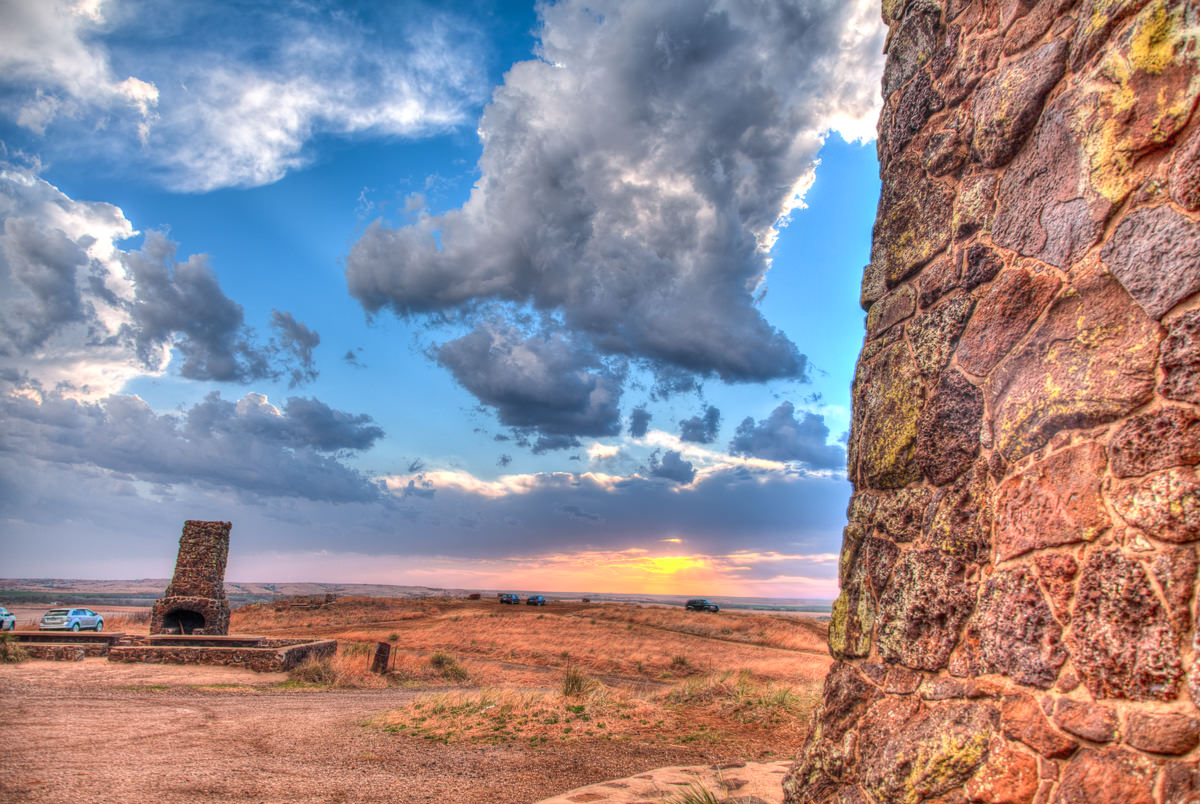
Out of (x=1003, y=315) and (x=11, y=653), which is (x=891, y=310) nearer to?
(x=1003, y=315)

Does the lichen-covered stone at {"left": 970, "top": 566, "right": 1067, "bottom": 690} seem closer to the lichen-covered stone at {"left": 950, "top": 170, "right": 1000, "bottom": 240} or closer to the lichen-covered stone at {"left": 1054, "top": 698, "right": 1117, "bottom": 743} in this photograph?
the lichen-covered stone at {"left": 1054, "top": 698, "right": 1117, "bottom": 743}

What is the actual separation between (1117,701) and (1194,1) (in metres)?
2.60

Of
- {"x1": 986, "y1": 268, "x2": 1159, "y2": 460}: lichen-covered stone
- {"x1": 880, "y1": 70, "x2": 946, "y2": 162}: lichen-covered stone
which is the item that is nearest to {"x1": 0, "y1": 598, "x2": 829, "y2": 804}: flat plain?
{"x1": 986, "y1": 268, "x2": 1159, "y2": 460}: lichen-covered stone

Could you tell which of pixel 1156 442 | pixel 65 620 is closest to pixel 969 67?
pixel 1156 442

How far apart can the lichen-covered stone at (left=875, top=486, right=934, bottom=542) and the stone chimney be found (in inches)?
971

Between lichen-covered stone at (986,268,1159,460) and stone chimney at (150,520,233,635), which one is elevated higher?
lichen-covered stone at (986,268,1159,460)

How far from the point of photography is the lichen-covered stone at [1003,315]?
9.57ft

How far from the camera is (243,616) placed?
4091cm

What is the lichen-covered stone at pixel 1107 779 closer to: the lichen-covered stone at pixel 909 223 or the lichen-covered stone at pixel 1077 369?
the lichen-covered stone at pixel 1077 369

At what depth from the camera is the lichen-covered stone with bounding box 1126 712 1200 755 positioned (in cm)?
207

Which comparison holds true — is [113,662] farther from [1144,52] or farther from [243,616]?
[243,616]

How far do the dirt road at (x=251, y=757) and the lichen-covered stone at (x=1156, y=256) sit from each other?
6757 mm

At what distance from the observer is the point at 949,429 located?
3.30 meters

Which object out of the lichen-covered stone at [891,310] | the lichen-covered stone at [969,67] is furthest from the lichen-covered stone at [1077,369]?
the lichen-covered stone at [969,67]
